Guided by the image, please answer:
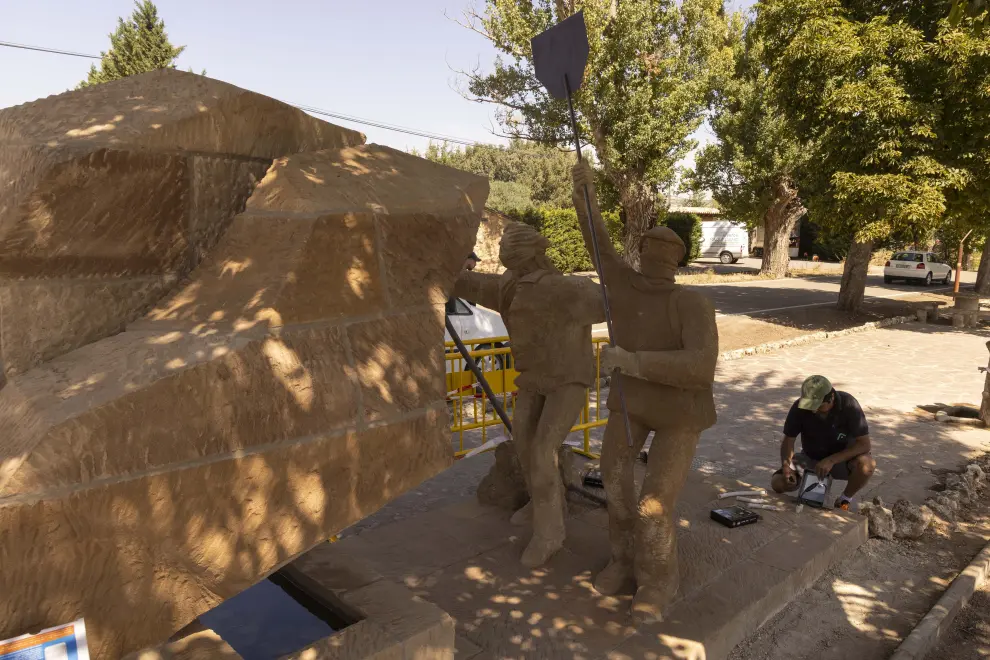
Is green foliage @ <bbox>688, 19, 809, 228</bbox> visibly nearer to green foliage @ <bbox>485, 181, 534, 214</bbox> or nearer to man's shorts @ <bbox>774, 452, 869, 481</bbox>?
green foliage @ <bbox>485, 181, 534, 214</bbox>

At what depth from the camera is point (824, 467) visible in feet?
17.3

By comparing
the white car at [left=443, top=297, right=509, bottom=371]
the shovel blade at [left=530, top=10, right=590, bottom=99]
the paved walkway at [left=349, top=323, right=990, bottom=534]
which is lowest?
the paved walkway at [left=349, top=323, right=990, bottom=534]

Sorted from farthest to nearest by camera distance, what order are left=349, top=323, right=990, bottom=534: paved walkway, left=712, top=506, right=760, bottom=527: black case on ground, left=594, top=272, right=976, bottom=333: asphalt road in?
left=594, top=272, right=976, bottom=333: asphalt road → left=349, top=323, right=990, bottom=534: paved walkway → left=712, top=506, right=760, bottom=527: black case on ground

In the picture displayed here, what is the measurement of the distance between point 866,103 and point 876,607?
36.8 feet

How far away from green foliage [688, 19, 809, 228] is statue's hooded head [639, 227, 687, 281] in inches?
771

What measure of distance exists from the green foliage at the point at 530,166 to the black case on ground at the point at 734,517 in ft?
123

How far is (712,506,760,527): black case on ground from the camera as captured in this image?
4.84m

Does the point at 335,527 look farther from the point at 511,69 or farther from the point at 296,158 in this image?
the point at 511,69

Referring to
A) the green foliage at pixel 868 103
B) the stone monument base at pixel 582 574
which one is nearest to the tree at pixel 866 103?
the green foliage at pixel 868 103

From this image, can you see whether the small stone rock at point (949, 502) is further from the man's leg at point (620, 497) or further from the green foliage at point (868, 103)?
the green foliage at point (868, 103)

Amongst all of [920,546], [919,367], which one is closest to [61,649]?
[920,546]

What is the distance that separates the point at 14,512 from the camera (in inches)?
76.8

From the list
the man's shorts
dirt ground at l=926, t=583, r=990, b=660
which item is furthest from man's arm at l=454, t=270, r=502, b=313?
dirt ground at l=926, t=583, r=990, b=660

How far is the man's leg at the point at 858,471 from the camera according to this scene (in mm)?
5359
